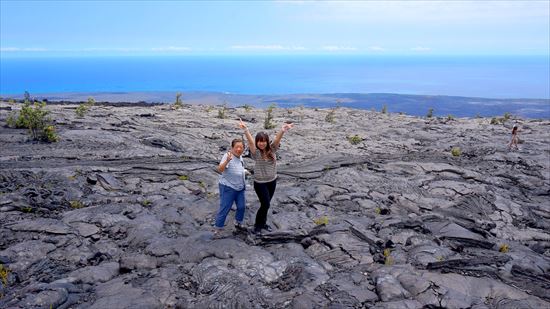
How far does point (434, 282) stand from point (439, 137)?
18.5 m

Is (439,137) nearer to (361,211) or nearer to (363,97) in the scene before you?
(361,211)

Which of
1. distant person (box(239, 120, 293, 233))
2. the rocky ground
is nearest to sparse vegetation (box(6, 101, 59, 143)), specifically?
the rocky ground

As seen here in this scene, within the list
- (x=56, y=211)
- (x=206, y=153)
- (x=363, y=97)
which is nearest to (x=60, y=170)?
(x=56, y=211)

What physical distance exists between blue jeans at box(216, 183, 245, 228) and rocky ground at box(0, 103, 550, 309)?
415mm

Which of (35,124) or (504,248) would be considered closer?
(504,248)

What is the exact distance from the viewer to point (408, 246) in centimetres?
949

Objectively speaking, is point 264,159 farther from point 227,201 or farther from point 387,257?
point 387,257

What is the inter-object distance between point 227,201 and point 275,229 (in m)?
1.70

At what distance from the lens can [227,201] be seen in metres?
8.90

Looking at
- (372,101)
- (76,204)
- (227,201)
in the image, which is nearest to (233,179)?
(227,201)

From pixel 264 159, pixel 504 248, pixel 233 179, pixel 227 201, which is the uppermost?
pixel 264 159

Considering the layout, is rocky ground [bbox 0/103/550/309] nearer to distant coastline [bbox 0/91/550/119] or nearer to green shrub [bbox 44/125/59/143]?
green shrub [bbox 44/125/59/143]

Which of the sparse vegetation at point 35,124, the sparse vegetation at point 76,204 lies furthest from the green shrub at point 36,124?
the sparse vegetation at point 76,204

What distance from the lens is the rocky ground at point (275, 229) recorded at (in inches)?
283
